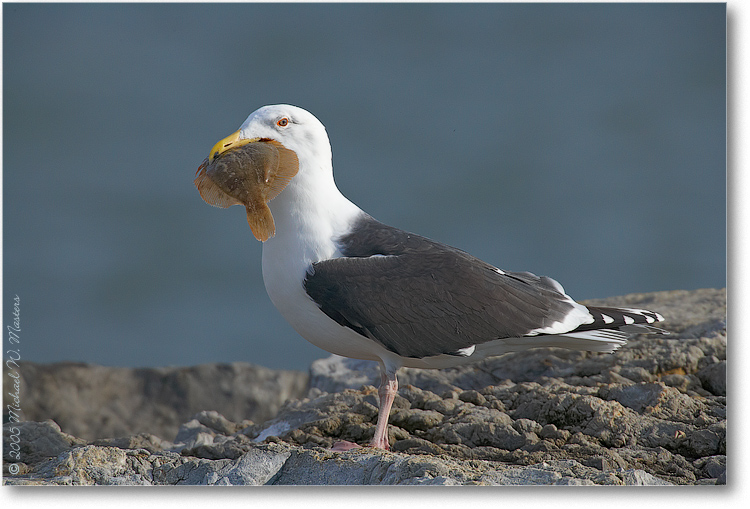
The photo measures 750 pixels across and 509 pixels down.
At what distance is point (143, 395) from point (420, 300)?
343 centimetres

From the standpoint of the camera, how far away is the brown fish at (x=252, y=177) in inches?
176

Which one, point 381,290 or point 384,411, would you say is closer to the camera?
point 381,290

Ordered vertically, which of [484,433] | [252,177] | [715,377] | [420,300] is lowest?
[484,433]

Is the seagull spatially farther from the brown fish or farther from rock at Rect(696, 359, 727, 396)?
rock at Rect(696, 359, 727, 396)

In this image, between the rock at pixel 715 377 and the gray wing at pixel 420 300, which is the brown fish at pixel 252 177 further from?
the rock at pixel 715 377

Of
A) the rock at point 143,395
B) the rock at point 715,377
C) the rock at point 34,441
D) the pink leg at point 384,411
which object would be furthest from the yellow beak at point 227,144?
the rock at point 715,377

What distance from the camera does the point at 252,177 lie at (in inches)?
177

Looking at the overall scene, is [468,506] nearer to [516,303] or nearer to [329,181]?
[516,303]

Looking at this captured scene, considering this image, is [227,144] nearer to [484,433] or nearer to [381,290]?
[381,290]

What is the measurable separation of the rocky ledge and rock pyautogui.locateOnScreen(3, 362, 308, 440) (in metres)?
0.25

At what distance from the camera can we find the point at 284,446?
434 centimetres

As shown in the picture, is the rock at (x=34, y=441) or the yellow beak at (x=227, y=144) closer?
the yellow beak at (x=227, y=144)

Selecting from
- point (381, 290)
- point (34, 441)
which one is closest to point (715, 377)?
point (381, 290)

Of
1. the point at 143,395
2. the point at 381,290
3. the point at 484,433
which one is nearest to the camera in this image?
the point at 381,290
